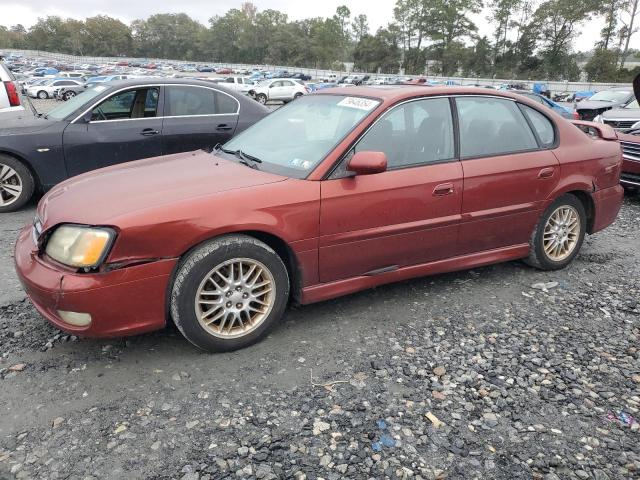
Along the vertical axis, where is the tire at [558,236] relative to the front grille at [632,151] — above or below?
below

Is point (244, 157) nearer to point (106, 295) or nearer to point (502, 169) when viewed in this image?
point (106, 295)

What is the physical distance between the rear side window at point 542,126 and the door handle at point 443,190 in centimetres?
112

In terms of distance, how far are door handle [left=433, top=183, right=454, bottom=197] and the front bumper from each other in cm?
184

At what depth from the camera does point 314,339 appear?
3229mm

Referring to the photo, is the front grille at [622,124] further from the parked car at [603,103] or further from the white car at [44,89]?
the white car at [44,89]

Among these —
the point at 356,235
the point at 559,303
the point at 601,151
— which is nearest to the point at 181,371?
the point at 356,235

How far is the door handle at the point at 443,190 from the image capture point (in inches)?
137

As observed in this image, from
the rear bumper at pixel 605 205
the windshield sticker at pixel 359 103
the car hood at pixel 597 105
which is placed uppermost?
the windshield sticker at pixel 359 103

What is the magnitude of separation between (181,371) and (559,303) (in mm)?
2829

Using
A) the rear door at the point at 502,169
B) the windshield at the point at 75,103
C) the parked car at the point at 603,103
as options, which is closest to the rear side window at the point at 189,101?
the windshield at the point at 75,103

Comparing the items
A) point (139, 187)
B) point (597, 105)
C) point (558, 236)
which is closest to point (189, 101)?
point (139, 187)

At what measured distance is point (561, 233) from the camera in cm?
430

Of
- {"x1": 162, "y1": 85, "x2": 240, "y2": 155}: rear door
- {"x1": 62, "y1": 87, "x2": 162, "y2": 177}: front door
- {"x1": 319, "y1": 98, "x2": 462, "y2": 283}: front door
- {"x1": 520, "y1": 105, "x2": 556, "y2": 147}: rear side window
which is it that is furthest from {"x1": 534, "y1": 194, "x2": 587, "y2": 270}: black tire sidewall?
{"x1": 62, "y1": 87, "x2": 162, "y2": 177}: front door

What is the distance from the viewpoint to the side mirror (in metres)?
3.05
